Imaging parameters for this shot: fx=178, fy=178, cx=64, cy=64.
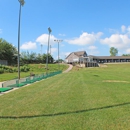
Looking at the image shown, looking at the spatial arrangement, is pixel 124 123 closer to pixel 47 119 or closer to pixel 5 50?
pixel 47 119

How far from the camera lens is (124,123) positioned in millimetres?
4840

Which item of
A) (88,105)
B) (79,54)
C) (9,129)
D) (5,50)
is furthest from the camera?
(79,54)

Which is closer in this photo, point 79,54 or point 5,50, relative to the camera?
point 5,50

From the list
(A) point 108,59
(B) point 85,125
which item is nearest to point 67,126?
(B) point 85,125

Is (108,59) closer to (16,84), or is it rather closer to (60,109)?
(16,84)

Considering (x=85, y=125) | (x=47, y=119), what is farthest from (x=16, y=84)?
(x=85, y=125)

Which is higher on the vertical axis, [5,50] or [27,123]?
[5,50]

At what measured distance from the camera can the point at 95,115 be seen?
559cm

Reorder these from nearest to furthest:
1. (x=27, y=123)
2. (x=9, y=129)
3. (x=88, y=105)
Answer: (x=9, y=129), (x=27, y=123), (x=88, y=105)

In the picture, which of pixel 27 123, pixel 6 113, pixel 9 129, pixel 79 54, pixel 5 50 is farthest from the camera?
pixel 79 54

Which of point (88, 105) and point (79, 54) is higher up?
point (79, 54)

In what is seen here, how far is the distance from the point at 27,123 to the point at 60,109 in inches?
65.6

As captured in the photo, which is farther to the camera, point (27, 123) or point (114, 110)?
point (114, 110)

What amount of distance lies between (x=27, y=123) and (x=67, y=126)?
1.16m
